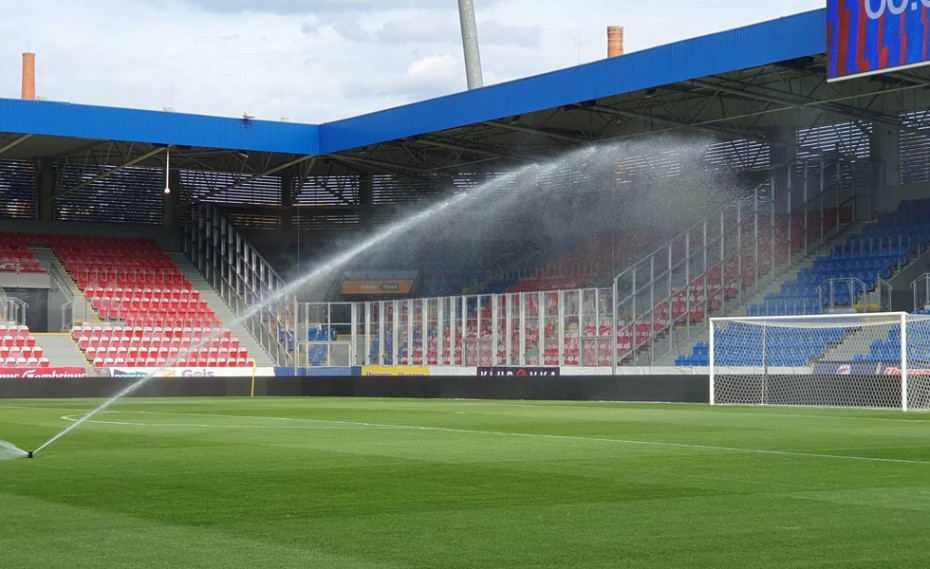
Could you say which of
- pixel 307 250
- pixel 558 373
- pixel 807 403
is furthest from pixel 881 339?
pixel 307 250

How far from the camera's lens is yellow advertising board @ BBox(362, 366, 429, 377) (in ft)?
137

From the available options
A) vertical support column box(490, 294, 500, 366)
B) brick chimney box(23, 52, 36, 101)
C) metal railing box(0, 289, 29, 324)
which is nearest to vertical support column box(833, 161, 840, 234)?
vertical support column box(490, 294, 500, 366)

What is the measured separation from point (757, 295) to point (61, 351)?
2294 centimetres

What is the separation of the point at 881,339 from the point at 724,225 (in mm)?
10951

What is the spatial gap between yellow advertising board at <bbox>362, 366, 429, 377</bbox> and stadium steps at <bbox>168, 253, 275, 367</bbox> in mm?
5725

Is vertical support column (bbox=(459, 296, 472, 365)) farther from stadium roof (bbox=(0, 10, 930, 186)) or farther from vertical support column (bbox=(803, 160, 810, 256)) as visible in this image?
vertical support column (bbox=(803, 160, 810, 256))

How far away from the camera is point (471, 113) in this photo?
4122cm

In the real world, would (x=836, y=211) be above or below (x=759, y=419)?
above

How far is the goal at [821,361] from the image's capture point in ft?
92.5

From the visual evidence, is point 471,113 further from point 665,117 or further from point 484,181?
point 484,181

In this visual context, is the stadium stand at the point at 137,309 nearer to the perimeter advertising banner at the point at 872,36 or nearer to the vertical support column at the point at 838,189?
the vertical support column at the point at 838,189

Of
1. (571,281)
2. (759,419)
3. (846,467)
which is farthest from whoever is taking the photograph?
(571,281)

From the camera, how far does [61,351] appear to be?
4453 centimetres

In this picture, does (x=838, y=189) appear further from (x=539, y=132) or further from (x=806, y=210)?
(x=539, y=132)
